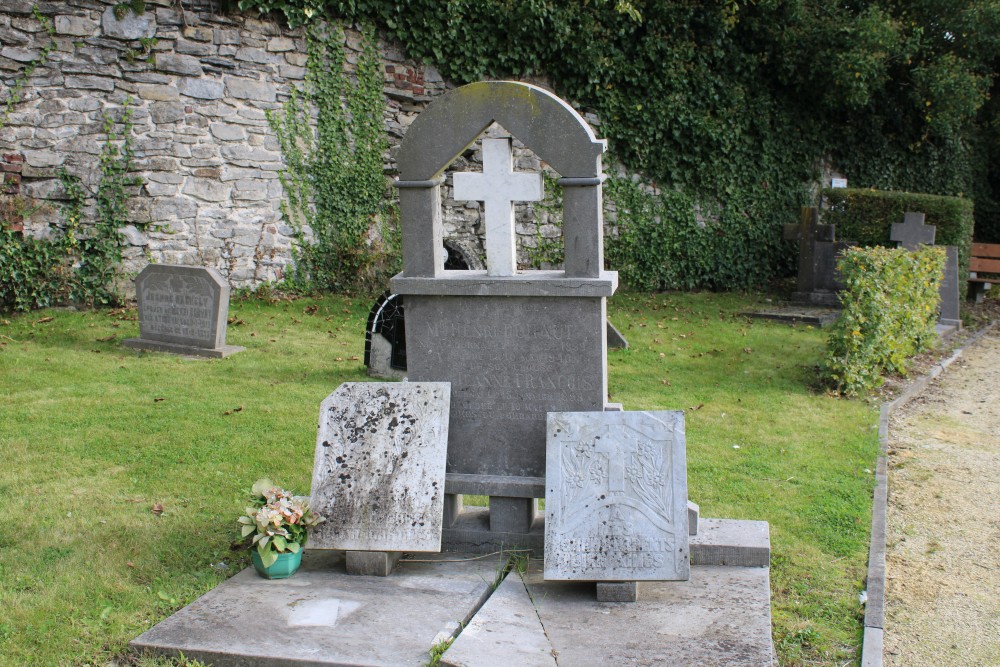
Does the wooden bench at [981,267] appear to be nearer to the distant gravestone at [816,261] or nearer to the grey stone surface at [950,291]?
the grey stone surface at [950,291]

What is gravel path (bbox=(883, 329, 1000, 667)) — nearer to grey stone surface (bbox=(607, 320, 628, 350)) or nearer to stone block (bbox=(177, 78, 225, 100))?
grey stone surface (bbox=(607, 320, 628, 350))

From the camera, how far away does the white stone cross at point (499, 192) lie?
176 inches

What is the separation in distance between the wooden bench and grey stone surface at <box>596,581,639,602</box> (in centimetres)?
1231

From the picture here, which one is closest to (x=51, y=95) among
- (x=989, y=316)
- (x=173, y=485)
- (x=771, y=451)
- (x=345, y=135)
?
(x=345, y=135)

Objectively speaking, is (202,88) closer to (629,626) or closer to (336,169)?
(336,169)

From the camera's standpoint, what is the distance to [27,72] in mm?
10398

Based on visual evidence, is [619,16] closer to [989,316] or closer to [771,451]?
[989,316]

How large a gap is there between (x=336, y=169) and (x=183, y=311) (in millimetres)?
4141

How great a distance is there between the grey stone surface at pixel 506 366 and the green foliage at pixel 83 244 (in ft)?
25.3

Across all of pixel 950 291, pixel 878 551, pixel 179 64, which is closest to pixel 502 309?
pixel 878 551

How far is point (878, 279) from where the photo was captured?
8359 millimetres

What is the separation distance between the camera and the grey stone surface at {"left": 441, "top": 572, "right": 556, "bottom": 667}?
3.43 m

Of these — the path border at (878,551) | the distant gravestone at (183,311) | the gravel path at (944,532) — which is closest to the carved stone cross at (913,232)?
the gravel path at (944,532)

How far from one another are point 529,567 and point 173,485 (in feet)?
8.00
